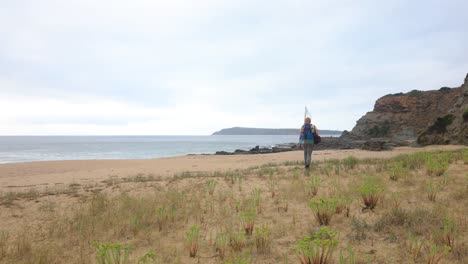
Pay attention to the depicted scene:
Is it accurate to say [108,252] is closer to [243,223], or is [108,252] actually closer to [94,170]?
[243,223]

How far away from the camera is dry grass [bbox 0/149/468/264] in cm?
363

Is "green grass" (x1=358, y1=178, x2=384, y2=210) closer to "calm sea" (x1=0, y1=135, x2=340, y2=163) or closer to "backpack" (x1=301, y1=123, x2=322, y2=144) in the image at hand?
"backpack" (x1=301, y1=123, x2=322, y2=144)

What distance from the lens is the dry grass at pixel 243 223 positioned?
363 cm

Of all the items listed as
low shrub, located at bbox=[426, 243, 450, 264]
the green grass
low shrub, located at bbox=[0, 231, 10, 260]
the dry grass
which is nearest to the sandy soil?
the dry grass

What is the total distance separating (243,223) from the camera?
4617 mm

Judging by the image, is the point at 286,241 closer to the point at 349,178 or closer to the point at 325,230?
the point at 325,230

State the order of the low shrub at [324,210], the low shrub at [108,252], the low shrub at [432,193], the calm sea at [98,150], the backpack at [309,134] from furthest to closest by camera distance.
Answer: the calm sea at [98,150]
the backpack at [309,134]
the low shrub at [432,193]
the low shrub at [324,210]
the low shrub at [108,252]

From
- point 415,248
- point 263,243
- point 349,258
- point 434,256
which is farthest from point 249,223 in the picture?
point 434,256

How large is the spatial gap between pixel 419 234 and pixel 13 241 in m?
6.26

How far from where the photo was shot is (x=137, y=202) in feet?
20.3

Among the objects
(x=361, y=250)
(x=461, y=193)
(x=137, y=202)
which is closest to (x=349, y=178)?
(x=461, y=193)

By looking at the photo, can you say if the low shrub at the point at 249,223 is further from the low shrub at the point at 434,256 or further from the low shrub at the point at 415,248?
the low shrub at the point at 434,256

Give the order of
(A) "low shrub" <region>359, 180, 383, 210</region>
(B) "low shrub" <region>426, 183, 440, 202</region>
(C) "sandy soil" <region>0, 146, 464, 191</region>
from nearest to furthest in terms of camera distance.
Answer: (A) "low shrub" <region>359, 180, 383, 210</region> < (B) "low shrub" <region>426, 183, 440, 202</region> < (C) "sandy soil" <region>0, 146, 464, 191</region>

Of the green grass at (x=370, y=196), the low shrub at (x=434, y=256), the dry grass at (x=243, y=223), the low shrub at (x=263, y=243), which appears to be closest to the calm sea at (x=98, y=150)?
the dry grass at (x=243, y=223)
